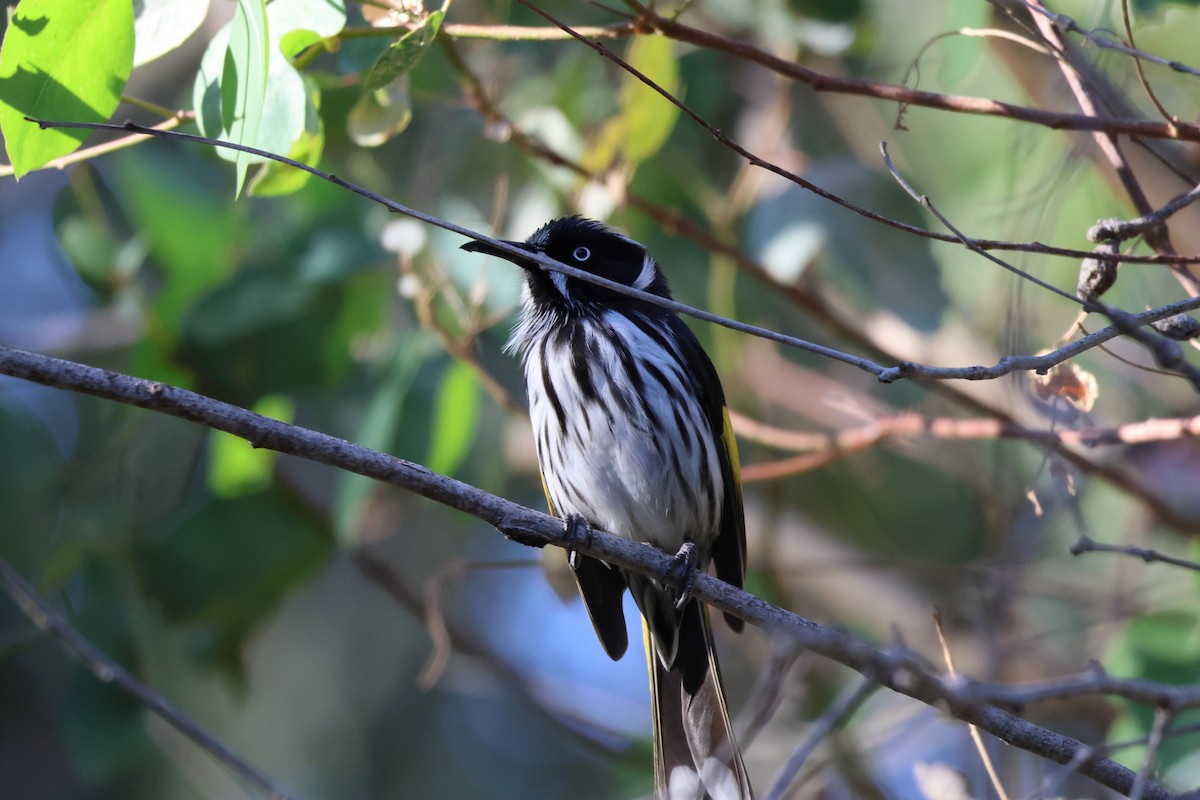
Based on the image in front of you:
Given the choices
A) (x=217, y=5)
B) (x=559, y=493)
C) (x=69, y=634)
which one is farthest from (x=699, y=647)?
(x=217, y=5)

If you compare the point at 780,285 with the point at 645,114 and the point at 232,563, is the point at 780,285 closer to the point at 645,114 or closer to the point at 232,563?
the point at 645,114

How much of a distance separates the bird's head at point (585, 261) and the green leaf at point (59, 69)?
1658 mm

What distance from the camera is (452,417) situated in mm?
4449

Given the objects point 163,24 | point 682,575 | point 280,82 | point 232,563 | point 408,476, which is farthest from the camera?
point 232,563

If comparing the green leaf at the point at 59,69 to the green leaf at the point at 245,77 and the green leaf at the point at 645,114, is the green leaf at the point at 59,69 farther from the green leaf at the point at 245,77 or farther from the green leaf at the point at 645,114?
the green leaf at the point at 645,114

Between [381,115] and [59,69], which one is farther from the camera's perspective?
[381,115]

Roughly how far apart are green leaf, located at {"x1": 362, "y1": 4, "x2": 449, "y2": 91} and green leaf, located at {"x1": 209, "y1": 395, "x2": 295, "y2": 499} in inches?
94.2

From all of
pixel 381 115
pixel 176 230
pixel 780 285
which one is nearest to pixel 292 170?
pixel 381 115

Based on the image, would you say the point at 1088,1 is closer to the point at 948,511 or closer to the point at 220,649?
the point at 948,511

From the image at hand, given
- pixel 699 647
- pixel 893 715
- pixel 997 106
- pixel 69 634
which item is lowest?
pixel 69 634

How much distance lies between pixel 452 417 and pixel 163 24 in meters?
1.83

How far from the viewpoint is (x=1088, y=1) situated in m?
4.51

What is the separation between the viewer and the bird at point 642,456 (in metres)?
3.87

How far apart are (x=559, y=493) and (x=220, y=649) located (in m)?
1.90
